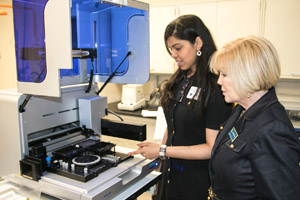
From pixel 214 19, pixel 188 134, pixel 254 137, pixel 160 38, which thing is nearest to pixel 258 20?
pixel 214 19

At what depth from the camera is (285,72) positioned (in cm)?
251

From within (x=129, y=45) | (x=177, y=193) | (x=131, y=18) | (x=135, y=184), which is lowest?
(x=177, y=193)

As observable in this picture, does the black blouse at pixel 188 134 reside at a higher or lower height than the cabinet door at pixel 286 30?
lower

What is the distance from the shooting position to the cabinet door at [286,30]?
239cm

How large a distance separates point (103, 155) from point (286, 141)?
0.74 meters

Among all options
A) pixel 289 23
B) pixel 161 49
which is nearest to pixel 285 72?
pixel 289 23

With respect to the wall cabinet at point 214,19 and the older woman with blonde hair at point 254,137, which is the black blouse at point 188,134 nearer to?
the older woman with blonde hair at point 254,137

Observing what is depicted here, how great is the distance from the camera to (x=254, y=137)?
856 millimetres

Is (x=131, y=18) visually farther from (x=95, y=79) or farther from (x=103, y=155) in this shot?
(x=103, y=155)

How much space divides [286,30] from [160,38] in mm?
1248

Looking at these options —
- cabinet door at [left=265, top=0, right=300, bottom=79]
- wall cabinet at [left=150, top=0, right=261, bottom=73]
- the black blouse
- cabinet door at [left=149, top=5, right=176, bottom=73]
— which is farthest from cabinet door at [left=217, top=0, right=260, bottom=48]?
the black blouse

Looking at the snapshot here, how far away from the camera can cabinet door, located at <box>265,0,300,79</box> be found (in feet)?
7.84

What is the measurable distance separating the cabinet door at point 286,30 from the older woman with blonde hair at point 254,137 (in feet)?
5.80

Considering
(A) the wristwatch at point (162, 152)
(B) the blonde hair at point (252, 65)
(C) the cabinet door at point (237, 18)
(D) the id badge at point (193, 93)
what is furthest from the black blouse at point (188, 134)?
(C) the cabinet door at point (237, 18)
